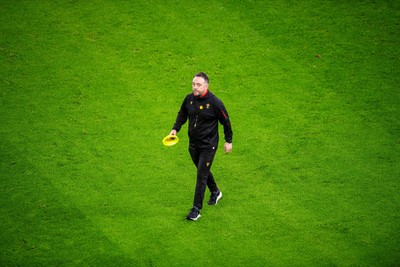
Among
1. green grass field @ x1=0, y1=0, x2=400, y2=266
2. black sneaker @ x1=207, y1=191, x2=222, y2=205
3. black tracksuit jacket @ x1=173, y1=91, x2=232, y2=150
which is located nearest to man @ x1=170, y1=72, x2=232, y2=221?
black tracksuit jacket @ x1=173, y1=91, x2=232, y2=150

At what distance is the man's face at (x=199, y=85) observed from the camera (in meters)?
5.97

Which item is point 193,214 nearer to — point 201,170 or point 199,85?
point 201,170

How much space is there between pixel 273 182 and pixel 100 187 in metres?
2.49

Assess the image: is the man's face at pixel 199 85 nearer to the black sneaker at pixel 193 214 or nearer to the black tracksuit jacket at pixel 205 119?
the black tracksuit jacket at pixel 205 119

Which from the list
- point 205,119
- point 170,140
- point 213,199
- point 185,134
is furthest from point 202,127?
point 185,134

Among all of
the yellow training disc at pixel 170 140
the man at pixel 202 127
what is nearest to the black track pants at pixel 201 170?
the man at pixel 202 127

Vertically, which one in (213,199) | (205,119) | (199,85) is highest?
(199,85)

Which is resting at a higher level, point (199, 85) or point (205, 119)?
point (199, 85)

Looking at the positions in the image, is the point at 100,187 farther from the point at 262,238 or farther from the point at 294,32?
the point at 294,32

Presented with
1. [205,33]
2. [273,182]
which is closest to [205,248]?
[273,182]

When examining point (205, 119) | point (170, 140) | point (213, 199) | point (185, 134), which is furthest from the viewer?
point (185, 134)

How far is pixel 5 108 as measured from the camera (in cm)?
856

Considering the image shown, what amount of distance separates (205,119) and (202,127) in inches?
4.3

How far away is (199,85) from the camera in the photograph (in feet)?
19.6
